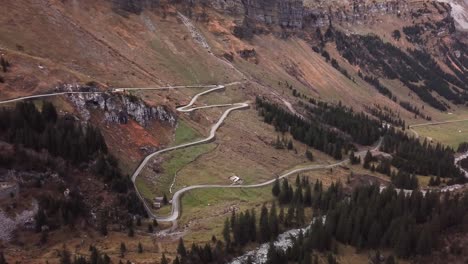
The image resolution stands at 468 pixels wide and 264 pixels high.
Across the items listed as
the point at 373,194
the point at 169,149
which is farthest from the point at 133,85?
the point at 373,194

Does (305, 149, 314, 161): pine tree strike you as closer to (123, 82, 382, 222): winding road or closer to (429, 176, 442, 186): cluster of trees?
(123, 82, 382, 222): winding road

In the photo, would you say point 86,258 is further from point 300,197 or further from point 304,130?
point 304,130

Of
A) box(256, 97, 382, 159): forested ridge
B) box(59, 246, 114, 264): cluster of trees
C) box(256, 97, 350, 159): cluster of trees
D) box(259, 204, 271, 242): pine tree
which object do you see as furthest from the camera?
box(256, 97, 382, 159): forested ridge

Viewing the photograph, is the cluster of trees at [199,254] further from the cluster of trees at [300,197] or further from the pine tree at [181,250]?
the cluster of trees at [300,197]

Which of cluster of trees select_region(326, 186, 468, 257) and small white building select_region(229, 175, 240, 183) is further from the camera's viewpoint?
small white building select_region(229, 175, 240, 183)

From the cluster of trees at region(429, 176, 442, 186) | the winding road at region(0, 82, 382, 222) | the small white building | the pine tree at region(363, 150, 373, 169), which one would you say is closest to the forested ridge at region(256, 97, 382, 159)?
the winding road at region(0, 82, 382, 222)

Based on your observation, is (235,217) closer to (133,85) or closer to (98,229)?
(98,229)

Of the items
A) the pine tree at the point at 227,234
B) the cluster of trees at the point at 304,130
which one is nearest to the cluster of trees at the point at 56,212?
the pine tree at the point at 227,234
